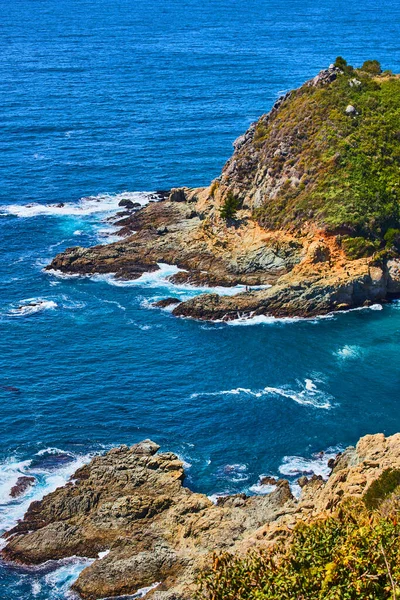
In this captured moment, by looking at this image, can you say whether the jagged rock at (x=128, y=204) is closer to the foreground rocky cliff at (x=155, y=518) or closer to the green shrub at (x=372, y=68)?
the green shrub at (x=372, y=68)

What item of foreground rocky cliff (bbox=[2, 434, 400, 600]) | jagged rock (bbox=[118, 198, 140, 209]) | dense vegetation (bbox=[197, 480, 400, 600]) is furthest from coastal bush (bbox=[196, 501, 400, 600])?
jagged rock (bbox=[118, 198, 140, 209])

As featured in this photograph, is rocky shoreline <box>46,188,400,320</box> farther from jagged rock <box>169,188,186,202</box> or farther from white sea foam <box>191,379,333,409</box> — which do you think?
white sea foam <box>191,379,333,409</box>

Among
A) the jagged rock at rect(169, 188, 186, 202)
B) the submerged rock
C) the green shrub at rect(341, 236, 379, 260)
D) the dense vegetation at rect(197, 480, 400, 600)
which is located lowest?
the submerged rock

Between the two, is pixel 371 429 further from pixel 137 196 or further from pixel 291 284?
pixel 137 196

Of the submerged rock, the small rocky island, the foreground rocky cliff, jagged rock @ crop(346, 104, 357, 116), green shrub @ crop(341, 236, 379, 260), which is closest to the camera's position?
the foreground rocky cliff

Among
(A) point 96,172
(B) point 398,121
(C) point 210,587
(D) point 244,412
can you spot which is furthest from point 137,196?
(C) point 210,587

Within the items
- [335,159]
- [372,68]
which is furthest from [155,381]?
[372,68]
